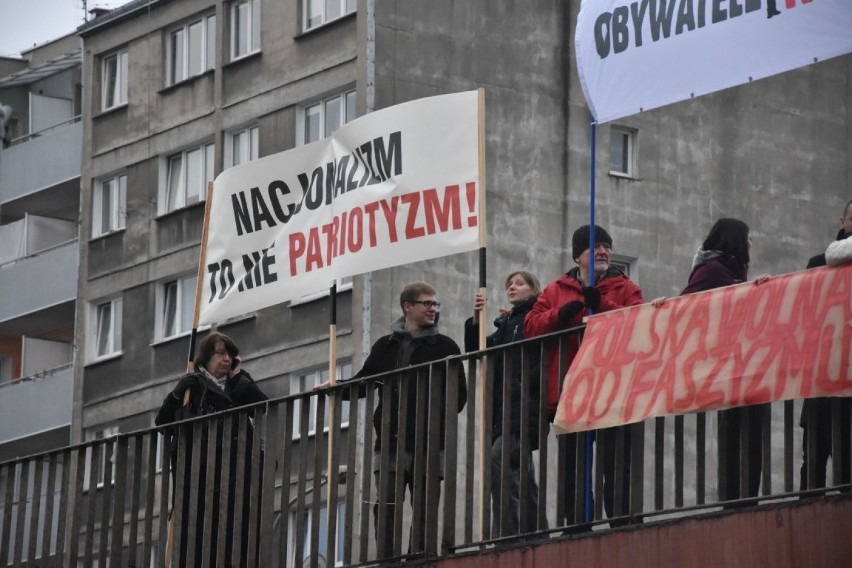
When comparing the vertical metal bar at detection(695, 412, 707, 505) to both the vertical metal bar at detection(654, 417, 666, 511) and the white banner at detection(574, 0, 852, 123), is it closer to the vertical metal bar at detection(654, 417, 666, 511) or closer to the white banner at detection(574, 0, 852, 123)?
the vertical metal bar at detection(654, 417, 666, 511)

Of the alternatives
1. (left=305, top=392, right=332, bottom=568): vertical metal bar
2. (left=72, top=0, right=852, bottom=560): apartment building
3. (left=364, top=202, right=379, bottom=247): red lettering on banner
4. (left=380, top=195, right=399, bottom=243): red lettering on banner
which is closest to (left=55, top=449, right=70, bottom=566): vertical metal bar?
(left=305, top=392, right=332, bottom=568): vertical metal bar

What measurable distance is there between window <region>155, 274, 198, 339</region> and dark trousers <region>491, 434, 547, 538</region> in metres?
35.4

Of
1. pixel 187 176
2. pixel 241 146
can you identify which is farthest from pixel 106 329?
pixel 241 146

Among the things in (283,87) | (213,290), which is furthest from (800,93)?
(213,290)

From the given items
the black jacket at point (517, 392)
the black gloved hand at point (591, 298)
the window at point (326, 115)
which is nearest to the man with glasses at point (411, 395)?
the black jacket at point (517, 392)

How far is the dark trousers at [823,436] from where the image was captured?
1226 centimetres

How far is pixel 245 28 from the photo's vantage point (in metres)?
49.8

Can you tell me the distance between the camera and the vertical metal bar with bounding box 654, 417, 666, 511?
42.9 ft

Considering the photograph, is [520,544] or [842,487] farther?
[520,544]

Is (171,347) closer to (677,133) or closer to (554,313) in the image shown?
(677,133)

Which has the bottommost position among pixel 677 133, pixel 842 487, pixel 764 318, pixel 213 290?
pixel 842 487

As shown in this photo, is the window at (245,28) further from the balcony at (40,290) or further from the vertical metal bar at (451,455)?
the vertical metal bar at (451,455)

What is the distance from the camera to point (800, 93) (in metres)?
50.3

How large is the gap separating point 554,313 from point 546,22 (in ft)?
106
